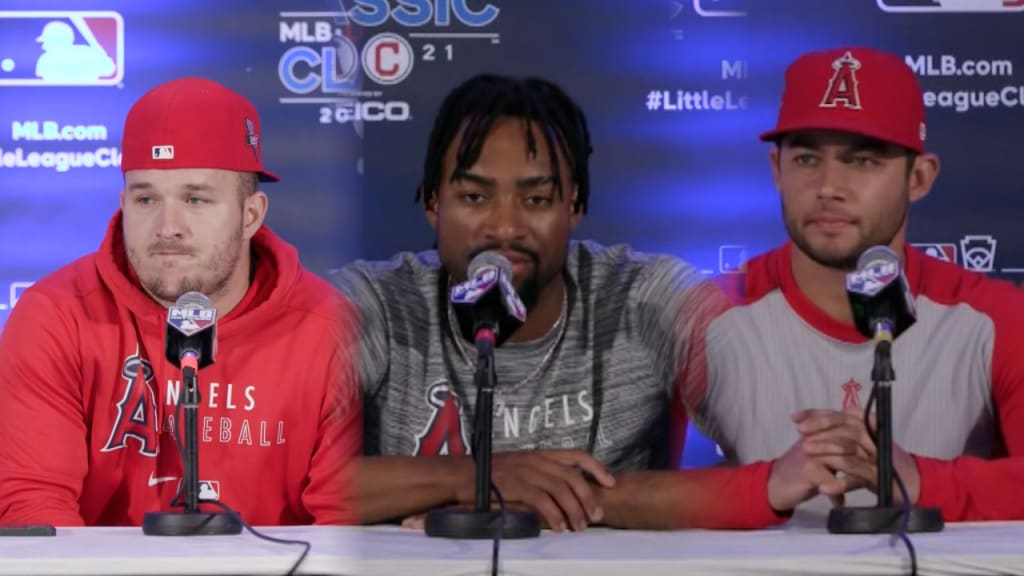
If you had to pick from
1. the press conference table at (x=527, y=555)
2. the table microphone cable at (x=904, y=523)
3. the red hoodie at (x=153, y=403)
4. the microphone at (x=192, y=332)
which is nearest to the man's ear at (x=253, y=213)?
the red hoodie at (x=153, y=403)

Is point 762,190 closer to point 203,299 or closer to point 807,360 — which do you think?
point 807,360

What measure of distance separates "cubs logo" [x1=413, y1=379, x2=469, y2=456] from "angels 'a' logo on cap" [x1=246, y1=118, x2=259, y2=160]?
648 millimetres

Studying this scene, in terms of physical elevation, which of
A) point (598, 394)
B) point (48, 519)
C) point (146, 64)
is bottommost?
point (48, 519)

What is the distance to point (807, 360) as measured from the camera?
10.4ft

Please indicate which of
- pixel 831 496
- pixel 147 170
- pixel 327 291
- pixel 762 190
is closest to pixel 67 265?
pixel 147 170

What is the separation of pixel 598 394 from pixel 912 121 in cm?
81

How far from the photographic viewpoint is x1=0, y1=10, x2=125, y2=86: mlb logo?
3488 millimetres

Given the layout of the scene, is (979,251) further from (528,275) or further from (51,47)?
(51,47)

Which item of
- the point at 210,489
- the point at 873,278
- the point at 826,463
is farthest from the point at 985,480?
the point at 210,489

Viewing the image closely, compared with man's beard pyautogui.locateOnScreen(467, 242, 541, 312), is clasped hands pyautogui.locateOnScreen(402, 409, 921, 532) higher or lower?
lower

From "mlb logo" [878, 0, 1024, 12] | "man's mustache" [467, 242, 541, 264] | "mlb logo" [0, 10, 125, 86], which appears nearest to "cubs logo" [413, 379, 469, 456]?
"man's mustache" [467, 242, 541, 264]

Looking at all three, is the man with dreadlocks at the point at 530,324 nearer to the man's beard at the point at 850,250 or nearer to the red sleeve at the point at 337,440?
the red sleeve at the point at 337,440

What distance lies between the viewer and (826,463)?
2.65 meters

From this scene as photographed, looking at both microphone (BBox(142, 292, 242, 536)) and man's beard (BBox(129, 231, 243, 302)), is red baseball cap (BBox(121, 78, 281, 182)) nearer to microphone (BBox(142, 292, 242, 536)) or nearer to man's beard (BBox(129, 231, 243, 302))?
man's beard (BBox(129, 231, 243, 302))
